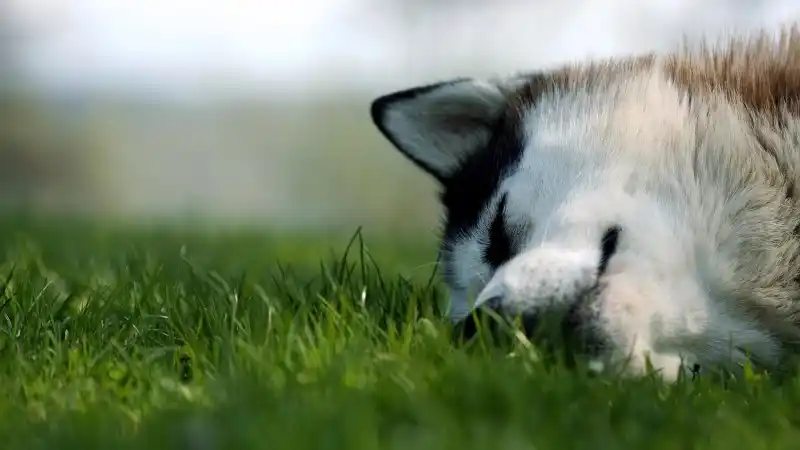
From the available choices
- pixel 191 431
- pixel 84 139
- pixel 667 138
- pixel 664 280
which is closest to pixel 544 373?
pixel 664 280

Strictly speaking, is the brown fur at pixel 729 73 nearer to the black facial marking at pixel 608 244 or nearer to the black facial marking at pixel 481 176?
the black facial marking at pixel 481 176

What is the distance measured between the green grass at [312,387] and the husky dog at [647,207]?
192 mm

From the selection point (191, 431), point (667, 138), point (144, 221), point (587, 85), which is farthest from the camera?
point (144, 221)

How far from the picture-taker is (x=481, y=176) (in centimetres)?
301

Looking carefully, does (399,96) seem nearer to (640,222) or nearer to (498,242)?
(498,242)

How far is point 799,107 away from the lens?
9.12ft

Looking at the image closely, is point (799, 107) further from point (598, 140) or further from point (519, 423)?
point (519, 423)

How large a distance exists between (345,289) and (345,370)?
109 cm

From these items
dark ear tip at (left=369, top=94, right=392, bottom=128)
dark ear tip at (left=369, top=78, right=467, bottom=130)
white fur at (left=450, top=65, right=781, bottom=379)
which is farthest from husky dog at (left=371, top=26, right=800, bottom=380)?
dark ear tip at (left=369, top=94, right=392, bottom=128)

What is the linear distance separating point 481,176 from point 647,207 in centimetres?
57

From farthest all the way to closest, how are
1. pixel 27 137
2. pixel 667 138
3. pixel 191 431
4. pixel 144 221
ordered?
pixel 27 137 → pixel 144 221 → pixel 667 138 → pixel 191 431

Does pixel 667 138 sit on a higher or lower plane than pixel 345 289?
higher

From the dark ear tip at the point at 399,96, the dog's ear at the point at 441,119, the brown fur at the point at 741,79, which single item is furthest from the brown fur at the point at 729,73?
the dark ear tip at the point at 399,96

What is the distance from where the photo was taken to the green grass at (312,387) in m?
1.78
